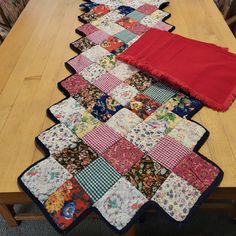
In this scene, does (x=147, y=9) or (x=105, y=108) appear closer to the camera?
(x=105, y=108)

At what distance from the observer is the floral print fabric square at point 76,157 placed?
2.55 feet

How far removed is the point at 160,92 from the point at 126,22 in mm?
537

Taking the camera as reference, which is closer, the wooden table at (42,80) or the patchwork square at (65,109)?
the wooden table at (42,80)

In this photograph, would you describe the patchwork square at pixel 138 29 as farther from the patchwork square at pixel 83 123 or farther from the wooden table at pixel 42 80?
the patchwork square at pixel 83 123

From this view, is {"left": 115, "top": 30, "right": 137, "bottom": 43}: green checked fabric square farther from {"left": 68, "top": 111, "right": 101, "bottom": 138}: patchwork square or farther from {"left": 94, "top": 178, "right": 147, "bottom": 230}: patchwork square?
{"left": 94, "top": 178, "right": 147, "bottom": 230}: patchwork square

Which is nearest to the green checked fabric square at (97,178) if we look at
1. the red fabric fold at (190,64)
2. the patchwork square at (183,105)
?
the patchwork square at (183,105)

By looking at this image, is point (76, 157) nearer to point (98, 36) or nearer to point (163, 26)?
point (98, 36)

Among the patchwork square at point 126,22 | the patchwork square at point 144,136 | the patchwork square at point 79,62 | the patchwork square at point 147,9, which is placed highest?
the patchwork square at point 147,9

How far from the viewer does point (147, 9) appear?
141 cm

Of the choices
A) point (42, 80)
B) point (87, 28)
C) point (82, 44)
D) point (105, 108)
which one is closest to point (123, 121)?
point (105, 108)

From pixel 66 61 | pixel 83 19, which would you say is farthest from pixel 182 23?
pixel 66 61

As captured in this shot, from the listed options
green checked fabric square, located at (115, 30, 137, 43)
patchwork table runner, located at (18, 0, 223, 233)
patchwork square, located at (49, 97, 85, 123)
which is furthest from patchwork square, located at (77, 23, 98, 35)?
patchwork square, located at (49, 97, 85, 123)

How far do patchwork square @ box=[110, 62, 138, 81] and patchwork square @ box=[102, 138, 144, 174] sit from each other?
1.08 feet

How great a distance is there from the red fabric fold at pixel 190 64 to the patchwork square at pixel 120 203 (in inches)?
17.0
